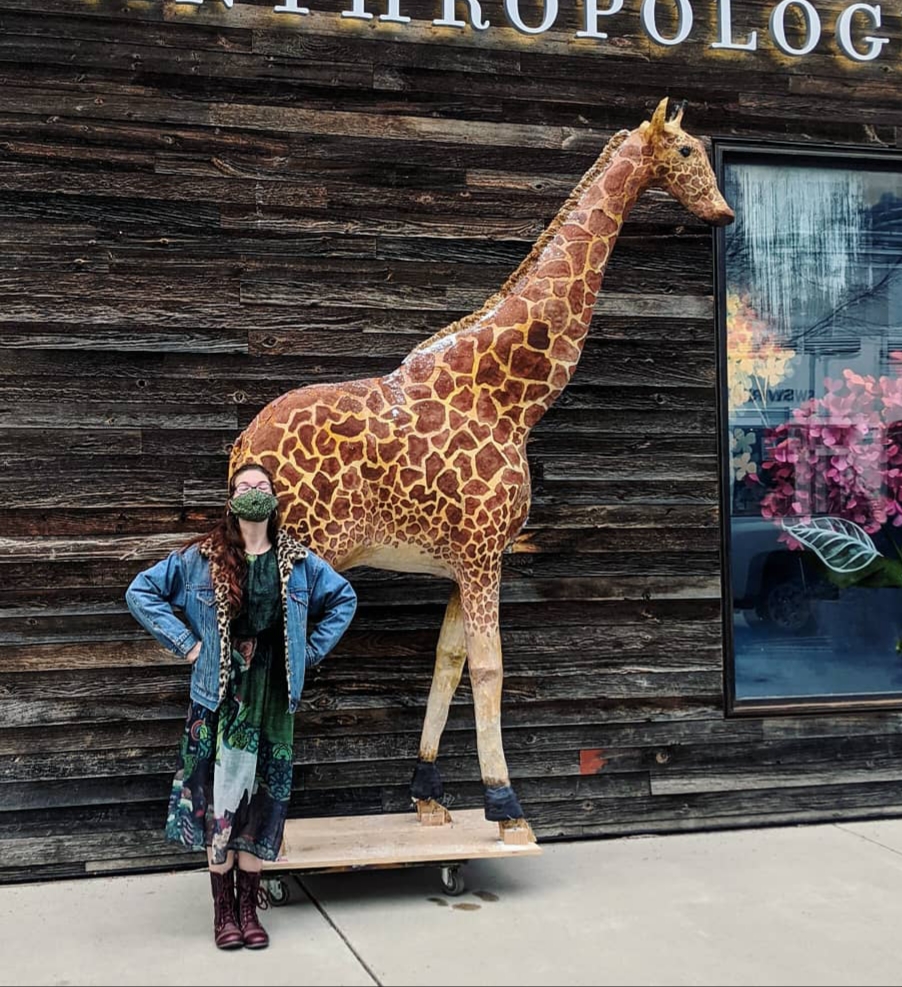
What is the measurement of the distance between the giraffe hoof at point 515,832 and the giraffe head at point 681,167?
2.48m

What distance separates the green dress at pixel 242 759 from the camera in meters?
3.76

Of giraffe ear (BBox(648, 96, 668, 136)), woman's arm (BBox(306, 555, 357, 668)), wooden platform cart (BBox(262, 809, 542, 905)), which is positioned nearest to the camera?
woman's arm (BBox(306, 555, 357, 668))

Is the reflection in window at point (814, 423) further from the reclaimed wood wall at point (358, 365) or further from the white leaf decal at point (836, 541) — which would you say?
the reclaimed wood wall at point (358, 365)

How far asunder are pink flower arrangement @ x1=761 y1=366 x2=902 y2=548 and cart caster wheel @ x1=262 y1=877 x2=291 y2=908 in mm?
2813

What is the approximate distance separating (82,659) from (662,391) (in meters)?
2.80

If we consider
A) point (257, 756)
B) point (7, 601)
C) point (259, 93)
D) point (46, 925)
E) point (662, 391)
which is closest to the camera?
point (257, 756)

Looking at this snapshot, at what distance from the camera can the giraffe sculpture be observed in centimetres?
423

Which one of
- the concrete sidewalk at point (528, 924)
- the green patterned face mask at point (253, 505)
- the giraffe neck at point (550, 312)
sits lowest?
the concrete sidewalk at point (528, 924)

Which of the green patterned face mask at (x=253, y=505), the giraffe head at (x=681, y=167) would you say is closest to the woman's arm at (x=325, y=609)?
the green patterned face mask at (x=253, y=505)

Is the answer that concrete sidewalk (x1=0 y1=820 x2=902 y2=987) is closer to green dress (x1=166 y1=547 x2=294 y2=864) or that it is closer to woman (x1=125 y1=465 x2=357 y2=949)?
woman (x1=125 y1=465 x2=357 y2=949)

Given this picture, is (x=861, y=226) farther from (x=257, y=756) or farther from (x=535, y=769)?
(x=257, y=756)

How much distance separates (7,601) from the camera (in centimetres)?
470

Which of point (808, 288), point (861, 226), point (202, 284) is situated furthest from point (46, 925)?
point (861, 226)

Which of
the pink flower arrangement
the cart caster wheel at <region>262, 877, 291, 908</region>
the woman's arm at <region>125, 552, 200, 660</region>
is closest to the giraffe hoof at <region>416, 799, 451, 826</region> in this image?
the cart caster wheel at <region>262, 877, 291, 908</region>
